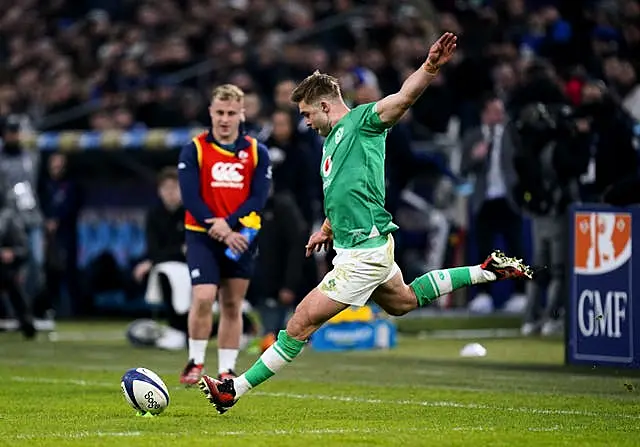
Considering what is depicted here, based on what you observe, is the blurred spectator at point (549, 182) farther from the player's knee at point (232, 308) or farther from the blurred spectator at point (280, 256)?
the player's knee at point (232, 308)

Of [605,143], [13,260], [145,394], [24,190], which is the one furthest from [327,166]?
[24,190]

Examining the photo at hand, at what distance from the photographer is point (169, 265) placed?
1662 cm

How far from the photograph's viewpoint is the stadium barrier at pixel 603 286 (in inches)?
512

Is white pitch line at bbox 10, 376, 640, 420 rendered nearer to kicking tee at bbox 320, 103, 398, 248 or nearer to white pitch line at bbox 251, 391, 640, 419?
white pitch line at bbox 251, 391, 640, 419

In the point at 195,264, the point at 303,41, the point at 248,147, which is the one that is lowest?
the point at 195,264

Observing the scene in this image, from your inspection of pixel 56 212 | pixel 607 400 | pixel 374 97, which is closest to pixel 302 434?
pixel 607 400

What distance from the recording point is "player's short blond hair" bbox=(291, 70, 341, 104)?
9664 millimetres

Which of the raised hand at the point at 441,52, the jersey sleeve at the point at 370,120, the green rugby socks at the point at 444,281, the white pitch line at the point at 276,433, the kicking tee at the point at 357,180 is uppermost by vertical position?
the raised hand at the point at 441,52

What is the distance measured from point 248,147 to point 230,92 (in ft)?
1.51

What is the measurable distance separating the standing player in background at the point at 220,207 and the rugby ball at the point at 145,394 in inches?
88.0

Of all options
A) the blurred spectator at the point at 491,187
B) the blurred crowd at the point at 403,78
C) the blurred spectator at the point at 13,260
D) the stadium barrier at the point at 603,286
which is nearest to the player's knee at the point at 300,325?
the stadium barrier at the point at 603,286

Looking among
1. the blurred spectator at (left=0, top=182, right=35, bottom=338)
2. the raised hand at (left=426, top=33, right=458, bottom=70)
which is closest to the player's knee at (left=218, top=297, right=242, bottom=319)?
the raised hand at (left=426, top=33, right=458, bottom=70)

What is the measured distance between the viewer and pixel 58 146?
2303cm

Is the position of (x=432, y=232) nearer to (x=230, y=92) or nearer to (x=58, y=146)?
(x=58, y=146)
